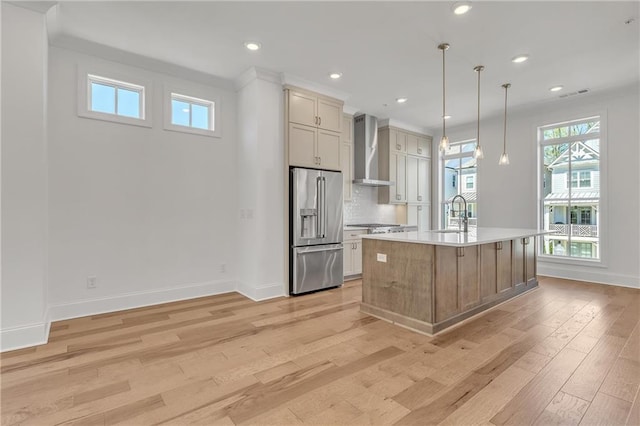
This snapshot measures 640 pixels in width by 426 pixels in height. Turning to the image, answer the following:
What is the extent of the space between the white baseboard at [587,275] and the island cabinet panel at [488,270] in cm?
250

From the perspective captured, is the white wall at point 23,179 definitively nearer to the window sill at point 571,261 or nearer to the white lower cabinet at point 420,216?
the white lower cabinet at point 420,216

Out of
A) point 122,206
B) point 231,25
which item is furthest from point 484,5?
point 122,206

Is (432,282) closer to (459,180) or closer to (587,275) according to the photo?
(587,275)

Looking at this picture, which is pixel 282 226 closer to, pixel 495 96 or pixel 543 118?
pixel 495 96

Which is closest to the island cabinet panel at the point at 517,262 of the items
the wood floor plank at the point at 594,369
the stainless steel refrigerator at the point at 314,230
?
the wood floor plank at the point at 594,369

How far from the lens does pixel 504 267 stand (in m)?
3.86

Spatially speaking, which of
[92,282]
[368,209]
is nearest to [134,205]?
[92,282]

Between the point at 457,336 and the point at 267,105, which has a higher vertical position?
the point at 267,105

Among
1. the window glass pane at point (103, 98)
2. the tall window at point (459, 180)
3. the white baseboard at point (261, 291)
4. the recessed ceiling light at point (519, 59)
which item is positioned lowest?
the white baseboard at point (261, 291)

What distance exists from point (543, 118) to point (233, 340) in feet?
19.7

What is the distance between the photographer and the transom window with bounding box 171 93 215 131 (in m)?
4.07

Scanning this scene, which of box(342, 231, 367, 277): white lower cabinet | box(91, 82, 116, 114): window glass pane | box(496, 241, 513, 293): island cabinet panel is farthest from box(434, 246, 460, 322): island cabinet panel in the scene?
box(91, 82, 116, 114): window glass pane

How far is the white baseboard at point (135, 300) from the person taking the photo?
3.31 m

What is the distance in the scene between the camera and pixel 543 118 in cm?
544
